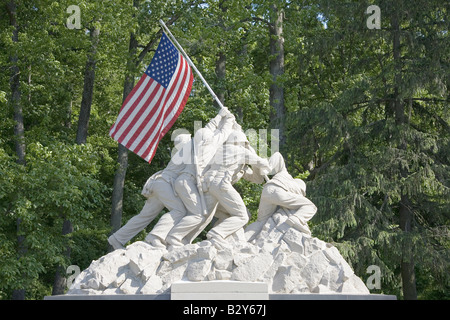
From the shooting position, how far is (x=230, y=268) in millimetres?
12359

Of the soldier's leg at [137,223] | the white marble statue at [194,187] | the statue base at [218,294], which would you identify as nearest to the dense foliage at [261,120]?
the soldier's leg at [137,223]

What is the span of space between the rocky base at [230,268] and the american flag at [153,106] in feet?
7.13

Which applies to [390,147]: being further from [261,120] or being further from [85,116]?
[85,116]

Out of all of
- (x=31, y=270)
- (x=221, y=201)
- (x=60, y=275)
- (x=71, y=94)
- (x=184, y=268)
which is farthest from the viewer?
(x=71, y=94)

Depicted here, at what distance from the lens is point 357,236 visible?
752 inches

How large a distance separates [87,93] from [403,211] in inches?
349

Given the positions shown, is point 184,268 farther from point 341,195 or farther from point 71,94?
point 71,94

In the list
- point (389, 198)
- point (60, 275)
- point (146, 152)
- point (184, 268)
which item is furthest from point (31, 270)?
point (389, 198)

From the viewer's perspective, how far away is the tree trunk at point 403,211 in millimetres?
18719

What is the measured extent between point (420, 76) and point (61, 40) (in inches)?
356

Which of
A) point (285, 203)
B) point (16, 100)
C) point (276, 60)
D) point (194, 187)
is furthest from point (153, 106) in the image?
point (276, 60)
